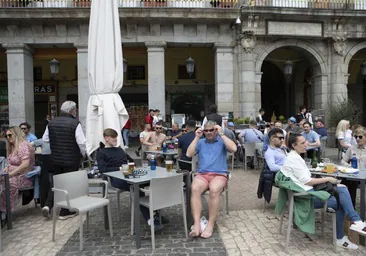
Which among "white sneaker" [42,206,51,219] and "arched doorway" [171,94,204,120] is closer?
"white sneaker" [42,206,51,219]

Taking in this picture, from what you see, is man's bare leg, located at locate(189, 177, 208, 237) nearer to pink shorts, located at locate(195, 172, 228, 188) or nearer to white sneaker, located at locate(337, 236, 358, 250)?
pink shorts, located at locate(195, 172, 228, 188)

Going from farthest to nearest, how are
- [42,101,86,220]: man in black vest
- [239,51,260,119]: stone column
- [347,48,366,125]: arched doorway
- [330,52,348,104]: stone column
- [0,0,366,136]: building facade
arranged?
[347,48,366,125]: arched doorway, [330,52,348,104]: stone column, [239,51,260,119]: stone column, [0,0,366,136]: building facade, [42,101,86,220]: man in black vest

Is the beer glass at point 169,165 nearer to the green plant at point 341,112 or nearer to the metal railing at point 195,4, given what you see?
the metal railing at point 195,4

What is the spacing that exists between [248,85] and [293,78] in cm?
569

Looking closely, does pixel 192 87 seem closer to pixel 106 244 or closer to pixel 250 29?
pixel 250 29

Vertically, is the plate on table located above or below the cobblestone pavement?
above

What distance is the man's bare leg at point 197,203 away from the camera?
4.38 meters

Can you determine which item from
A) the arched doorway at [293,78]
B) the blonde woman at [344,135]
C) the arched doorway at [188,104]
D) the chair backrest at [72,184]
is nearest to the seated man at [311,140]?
the blonde woman at [344,135]

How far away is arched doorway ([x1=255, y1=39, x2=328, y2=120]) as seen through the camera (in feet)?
44.2

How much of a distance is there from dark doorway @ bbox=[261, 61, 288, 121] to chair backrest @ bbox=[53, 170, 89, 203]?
50.6 ft

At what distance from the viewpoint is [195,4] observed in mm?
12953

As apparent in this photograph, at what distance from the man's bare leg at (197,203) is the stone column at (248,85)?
8747 millimetres

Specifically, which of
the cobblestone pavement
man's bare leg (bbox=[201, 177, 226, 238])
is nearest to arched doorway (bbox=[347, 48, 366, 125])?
the cobblestone pavement

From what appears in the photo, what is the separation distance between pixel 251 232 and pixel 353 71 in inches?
644
